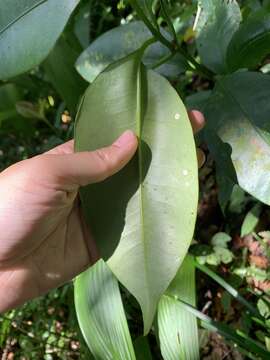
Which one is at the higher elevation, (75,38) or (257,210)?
(75,38)

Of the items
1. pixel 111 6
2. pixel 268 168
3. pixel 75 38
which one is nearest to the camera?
pixel 268 168

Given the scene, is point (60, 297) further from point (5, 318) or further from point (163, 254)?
point (163, 254)

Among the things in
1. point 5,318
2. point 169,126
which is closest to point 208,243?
point 5,318

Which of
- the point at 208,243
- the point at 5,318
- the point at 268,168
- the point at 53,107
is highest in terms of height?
the point at 268,168

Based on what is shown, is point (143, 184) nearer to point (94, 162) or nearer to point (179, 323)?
point (94, 162)

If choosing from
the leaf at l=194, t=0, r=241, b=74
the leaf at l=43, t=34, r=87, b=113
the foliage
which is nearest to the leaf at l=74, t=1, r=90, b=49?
the foliage

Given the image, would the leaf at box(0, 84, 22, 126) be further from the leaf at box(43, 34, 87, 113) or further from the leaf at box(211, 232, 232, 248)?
the leaf at box(211, 232, 232, 248)

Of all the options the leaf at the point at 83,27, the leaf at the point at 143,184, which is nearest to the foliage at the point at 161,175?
the leaf at the point at 143,184

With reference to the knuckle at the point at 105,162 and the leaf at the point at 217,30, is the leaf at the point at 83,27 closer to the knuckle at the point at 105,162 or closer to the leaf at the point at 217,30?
the leaf at the point at 217,30
